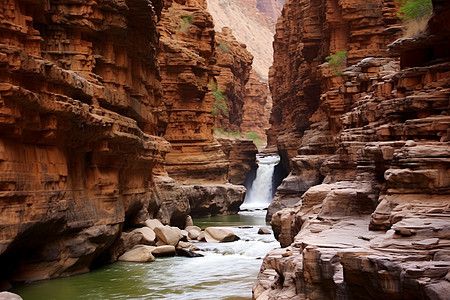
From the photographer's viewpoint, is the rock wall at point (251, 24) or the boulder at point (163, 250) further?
the rock wall at point (251, 24)

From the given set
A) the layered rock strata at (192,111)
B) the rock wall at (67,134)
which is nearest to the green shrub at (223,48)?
the layered rock strata at (192,111)

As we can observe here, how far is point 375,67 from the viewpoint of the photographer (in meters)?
23.5

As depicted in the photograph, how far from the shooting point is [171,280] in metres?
16.2

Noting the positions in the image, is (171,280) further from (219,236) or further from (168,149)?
(168,149)

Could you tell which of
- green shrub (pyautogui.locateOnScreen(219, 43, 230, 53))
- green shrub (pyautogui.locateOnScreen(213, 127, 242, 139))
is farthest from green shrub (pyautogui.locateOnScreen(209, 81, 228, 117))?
green shrub (pyautogui.locateOnScreen(219, 43, 230, 53))

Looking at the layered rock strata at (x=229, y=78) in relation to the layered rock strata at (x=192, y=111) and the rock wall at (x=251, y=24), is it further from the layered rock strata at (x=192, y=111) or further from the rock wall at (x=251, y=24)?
the rock wall at (x=251, y=24)

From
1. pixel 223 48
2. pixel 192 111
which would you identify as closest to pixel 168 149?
pixel 192 111

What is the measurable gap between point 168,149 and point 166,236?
7.81 m

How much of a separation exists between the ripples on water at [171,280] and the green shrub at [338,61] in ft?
43.4

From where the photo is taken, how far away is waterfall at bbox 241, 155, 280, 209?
163 ft

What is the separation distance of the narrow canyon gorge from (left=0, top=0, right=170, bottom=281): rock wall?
0.13 ft

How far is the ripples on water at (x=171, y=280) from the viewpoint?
14211 mm

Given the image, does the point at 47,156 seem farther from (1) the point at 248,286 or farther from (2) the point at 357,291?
(2) the point at 357,291

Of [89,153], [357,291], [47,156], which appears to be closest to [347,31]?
[89,153]
